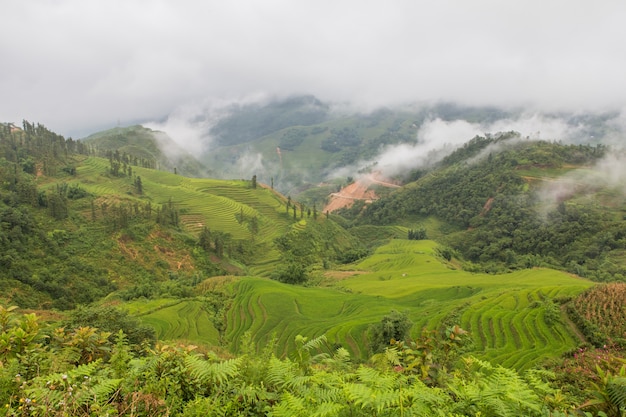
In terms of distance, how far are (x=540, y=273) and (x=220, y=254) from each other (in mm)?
58473

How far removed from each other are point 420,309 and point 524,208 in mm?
67689

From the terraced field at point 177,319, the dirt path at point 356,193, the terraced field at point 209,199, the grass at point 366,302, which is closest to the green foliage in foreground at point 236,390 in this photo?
the grass at point 366,302

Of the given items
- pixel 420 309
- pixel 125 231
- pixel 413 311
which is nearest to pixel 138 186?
pixel 125 231

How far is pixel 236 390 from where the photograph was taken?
4.45m

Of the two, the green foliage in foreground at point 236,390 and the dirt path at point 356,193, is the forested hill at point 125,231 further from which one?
the dirt path at point 356,193

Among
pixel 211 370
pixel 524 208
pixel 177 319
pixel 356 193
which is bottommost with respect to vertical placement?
pixel 177 319

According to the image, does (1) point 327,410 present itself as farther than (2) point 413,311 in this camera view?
No

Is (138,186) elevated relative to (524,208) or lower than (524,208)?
elevated

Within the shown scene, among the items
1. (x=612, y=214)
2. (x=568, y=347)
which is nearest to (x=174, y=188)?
(x=568, y=347)

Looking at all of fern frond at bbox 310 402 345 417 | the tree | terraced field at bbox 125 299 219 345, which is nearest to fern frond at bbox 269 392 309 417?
fern frond at bbox 310 402 345 417

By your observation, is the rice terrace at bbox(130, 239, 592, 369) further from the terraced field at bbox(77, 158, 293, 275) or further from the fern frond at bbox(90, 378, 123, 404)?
the terraced field at bbox(77, 158, 293, 275)

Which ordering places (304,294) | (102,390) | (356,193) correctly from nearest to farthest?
(102,390) < (304,294) < (356,193)

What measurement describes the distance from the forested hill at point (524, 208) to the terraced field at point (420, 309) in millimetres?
19069

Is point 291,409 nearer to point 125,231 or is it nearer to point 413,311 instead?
point 413,311
